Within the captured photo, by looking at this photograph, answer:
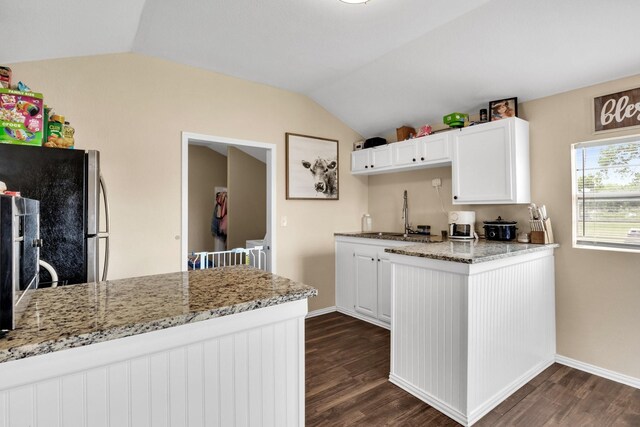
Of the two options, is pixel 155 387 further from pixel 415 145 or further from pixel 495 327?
pixel 415 145

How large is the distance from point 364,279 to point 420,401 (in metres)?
1.56

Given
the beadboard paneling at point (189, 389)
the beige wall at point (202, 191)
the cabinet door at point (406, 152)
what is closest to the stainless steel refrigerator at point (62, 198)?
the beadboard paneling at point (189, 389)

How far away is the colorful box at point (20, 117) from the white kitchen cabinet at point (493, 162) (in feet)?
9.88

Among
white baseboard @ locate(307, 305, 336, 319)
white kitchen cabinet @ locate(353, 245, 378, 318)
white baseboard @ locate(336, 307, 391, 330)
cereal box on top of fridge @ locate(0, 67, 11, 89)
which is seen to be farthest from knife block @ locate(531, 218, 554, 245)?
cereal box on top of fridge @ locate(0, 67, 11, 89)

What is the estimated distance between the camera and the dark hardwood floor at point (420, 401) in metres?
1.91

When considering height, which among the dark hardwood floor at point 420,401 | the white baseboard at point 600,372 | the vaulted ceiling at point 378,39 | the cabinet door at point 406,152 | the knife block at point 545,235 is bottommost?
the dark hardwood floor at point 420,401

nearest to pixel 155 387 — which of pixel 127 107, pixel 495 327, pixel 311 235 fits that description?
pixel 495 327

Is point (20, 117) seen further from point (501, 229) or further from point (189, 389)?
point (501, 229)

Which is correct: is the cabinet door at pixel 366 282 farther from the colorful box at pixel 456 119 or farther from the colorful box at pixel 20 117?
the colorful box at pixel 20 117

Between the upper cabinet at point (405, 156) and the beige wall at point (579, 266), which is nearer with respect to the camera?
the beige wall at point (579, 266)

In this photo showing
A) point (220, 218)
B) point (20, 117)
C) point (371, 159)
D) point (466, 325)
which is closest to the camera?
point (20, 117)

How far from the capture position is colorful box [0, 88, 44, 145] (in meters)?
1.52

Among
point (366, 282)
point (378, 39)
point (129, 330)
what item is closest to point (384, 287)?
point (366, 282)

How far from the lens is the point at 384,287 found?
3346 millimetres
